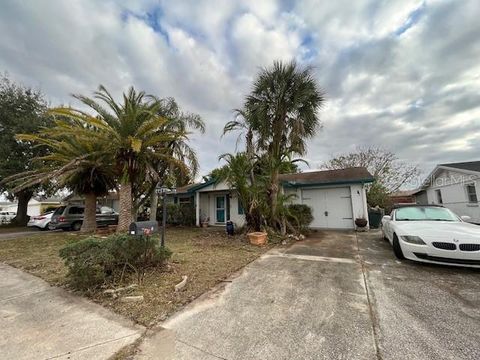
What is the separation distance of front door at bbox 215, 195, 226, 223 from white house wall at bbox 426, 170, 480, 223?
14101 mm

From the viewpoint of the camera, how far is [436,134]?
64.7ft

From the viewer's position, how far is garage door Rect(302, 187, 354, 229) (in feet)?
36.0

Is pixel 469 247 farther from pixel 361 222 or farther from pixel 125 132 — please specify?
pixel 125 132

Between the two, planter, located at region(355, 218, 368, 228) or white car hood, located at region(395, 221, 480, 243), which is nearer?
white car hood, located at region(395, 221, 480, 243)

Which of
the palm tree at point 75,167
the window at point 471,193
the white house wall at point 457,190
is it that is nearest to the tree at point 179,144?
the palm tree at point 75,167

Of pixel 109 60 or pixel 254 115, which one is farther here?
pixel 254 115

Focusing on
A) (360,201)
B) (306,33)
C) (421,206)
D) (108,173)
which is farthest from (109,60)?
(360,201)

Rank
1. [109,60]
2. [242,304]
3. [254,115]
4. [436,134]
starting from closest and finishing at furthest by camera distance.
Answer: [242,304], [109,60], [254,115], [436,134]

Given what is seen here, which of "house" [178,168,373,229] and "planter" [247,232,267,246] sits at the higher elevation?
"house" [178,168,373,229]

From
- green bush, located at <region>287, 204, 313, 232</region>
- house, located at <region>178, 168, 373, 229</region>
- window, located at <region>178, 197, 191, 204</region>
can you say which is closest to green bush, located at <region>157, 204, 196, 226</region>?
window, located at <region>178, 197, 191, 204</region>

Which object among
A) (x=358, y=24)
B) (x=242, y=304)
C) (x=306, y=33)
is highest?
(x=306, y=33)

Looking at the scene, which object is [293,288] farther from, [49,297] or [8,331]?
[49,297]

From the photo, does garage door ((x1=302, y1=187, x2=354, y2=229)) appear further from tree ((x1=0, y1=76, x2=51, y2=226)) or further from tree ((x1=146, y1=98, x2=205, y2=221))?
tree ((x1=0, y1=76, x2=51, y2=226))

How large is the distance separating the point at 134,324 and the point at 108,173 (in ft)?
34.4
